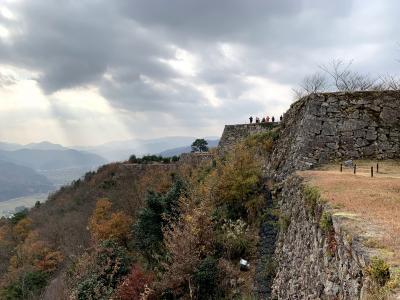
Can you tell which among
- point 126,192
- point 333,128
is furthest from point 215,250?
point 126,192

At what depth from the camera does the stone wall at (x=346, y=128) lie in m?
15.4

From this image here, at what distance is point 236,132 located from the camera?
29.5 metres

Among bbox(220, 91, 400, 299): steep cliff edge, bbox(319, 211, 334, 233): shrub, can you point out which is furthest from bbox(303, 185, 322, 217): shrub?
bbox(319, 211, 334, 233): shrub

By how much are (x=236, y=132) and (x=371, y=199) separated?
21.8 meters

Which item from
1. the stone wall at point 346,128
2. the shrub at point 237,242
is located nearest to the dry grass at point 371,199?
the stone wall at point 346,128

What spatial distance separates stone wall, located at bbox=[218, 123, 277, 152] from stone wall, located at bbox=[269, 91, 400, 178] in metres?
9.80

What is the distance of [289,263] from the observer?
32.6 ft

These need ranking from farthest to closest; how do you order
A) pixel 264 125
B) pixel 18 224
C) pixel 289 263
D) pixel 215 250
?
pixel 18 224 < pixel 264 125 < pixel 215 250 < pixel 289 263

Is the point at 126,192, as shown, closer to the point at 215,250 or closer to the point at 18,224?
the point at 18,224

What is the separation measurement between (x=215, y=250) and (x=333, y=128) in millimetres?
6932

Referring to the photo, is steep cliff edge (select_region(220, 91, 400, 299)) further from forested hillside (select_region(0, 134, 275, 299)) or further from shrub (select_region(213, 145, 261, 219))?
forested hillside (select_region(0, 134, 275, 299))

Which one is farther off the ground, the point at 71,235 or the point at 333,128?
the point at 333,128

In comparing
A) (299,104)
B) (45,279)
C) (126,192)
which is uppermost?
(299,104)

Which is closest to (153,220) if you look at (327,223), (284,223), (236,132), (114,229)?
(114,229)
